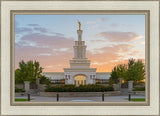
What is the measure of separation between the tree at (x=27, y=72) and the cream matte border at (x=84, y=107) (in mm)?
17258

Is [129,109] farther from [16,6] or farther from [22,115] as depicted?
[16,6]

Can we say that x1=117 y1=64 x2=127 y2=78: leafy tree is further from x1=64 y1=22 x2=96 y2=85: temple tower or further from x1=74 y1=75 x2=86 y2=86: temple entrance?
x1=74 y1=75 x2=86 y2=86: temple entrance

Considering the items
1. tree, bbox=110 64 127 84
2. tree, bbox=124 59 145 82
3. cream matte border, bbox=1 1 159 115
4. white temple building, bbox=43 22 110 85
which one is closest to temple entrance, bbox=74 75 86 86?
white temple building, bbox=43 22 110 85

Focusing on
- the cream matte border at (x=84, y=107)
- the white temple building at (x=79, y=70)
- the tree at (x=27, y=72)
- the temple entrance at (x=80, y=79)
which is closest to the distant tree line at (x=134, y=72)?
the white temple building at (x=79, y=70)

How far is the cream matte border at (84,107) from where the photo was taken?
9898mm

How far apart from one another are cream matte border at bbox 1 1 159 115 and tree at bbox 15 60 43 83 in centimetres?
1726

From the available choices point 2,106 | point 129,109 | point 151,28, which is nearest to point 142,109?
point 129,109

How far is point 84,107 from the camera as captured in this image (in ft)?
32.9

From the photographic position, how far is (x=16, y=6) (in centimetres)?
1009

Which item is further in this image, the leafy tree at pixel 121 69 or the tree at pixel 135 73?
the leafy tree at pixel 121 69

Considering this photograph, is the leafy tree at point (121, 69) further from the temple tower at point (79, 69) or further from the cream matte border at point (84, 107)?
the cream matte border at point (84, 107)

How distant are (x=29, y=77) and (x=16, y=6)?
58.4ft

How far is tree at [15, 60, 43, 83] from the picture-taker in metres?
27.1

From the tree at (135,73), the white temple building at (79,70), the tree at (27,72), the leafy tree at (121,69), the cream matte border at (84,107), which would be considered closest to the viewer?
the cream matte border at (84,107)
